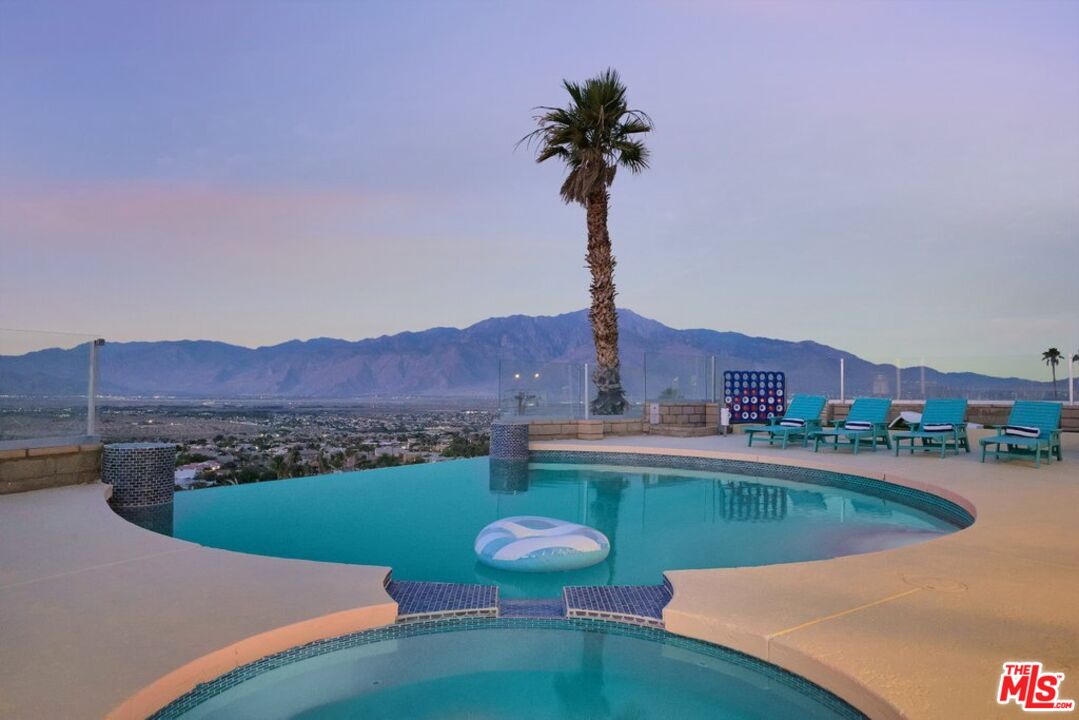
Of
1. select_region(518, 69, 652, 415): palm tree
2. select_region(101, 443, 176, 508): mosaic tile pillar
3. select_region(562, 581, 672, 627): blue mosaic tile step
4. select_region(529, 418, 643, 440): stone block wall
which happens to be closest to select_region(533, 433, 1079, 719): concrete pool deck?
select_region(562, 581, 672, 627): blue mosaic tile step

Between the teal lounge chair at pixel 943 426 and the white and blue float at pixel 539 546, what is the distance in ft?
21.4

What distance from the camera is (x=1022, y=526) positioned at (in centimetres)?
493

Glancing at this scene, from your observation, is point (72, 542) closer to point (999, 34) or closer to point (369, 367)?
point (999, 34)

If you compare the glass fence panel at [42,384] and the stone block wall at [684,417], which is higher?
the glass fence panel at [42,384]

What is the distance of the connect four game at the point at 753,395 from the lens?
14.2 metres

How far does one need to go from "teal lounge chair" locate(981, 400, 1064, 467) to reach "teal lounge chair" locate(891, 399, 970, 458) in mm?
631

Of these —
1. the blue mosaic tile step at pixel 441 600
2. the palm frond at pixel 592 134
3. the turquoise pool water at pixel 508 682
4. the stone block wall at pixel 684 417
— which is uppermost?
the palm frond at pixel 592 134

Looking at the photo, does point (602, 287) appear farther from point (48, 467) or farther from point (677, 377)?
point (48, 467)

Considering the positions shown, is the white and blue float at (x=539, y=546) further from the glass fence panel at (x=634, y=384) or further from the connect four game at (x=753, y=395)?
the connect four game at (x=753, y=395)

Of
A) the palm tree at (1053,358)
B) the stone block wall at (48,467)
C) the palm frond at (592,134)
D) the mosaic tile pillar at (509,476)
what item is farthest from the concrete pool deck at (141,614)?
the palm tree at (1053,358)

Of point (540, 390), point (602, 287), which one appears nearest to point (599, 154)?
point (602, 287)

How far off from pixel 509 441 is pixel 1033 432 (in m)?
7.40

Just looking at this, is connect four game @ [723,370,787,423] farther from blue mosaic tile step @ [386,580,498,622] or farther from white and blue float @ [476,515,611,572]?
blue mosaic tile step @ [386,580,498,622]

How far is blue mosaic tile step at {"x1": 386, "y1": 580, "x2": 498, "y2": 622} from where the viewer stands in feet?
11.2
